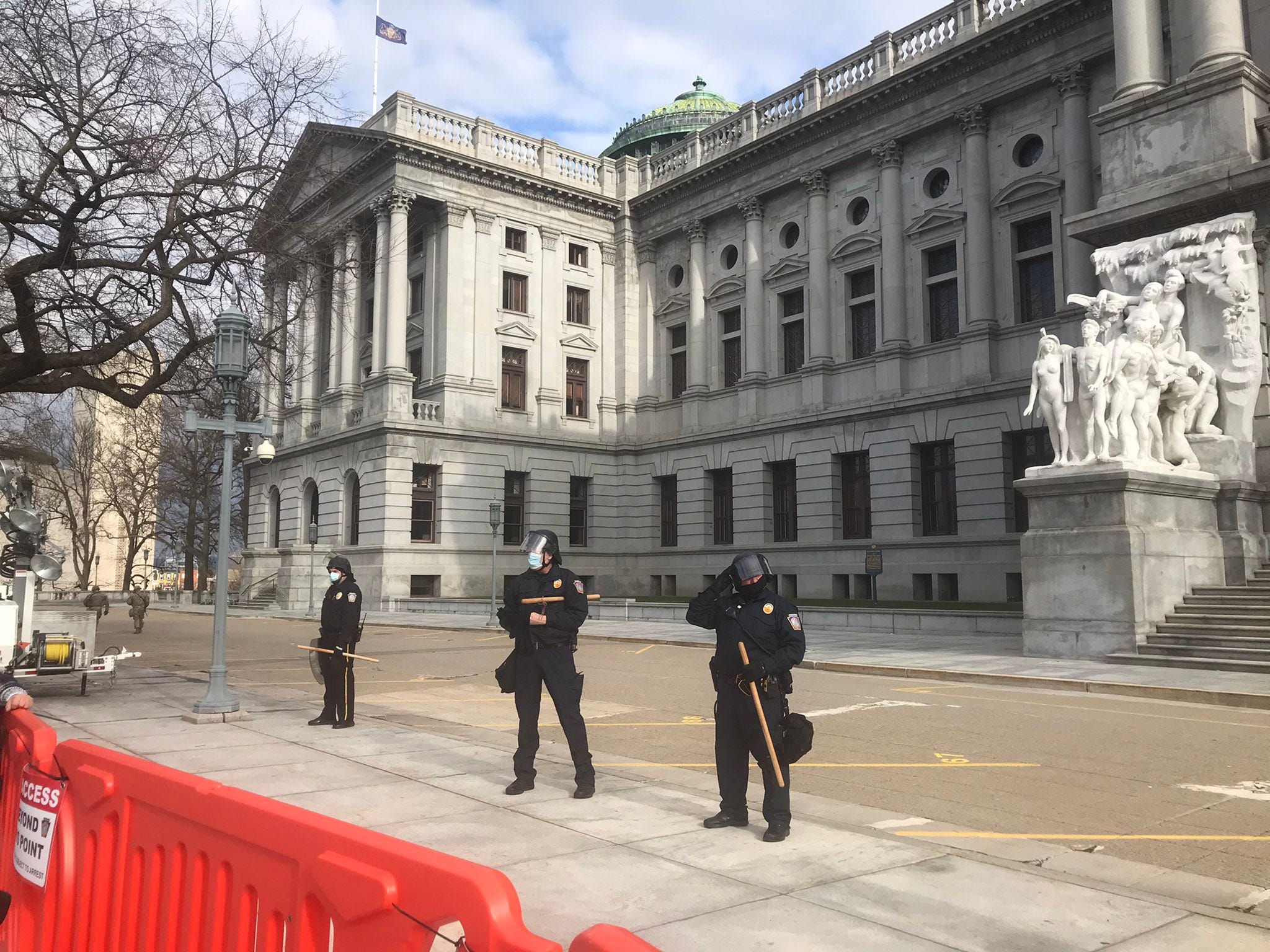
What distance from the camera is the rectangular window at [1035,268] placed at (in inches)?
1303

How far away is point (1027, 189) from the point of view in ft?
110

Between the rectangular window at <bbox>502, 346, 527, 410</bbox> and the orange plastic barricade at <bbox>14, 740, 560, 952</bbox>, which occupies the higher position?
the rectangular window at <bbox>502, 346, 527, 410</bbox>

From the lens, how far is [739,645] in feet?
21.2

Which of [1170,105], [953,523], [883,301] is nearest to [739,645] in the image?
[1170,105]

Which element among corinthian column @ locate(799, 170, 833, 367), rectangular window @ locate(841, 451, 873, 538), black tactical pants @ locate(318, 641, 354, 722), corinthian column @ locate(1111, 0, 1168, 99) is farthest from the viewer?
corinthian column @ locate(799, 170, 833, 367)

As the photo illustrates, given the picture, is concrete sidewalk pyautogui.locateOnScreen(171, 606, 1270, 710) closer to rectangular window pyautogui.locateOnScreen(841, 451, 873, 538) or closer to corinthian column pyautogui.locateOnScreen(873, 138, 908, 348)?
rectangular window pyautogui.locateOnScreen(841, 451, 873, 538)

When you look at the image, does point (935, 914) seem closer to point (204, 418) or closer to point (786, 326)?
point (204, 418)

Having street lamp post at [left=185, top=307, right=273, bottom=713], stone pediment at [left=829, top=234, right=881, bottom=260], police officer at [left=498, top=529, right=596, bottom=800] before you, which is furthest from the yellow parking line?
stone pediment at [left=829, top=234, right=881, bottom=260]

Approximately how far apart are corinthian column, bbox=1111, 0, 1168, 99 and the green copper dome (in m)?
41.6

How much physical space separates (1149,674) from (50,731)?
15.9m

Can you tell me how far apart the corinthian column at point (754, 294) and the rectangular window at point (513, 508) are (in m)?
11.1

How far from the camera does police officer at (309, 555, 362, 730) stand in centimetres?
1100

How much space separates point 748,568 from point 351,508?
1599 inches

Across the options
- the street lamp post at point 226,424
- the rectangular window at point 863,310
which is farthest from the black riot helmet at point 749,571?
the rectangular window at point 863,310
